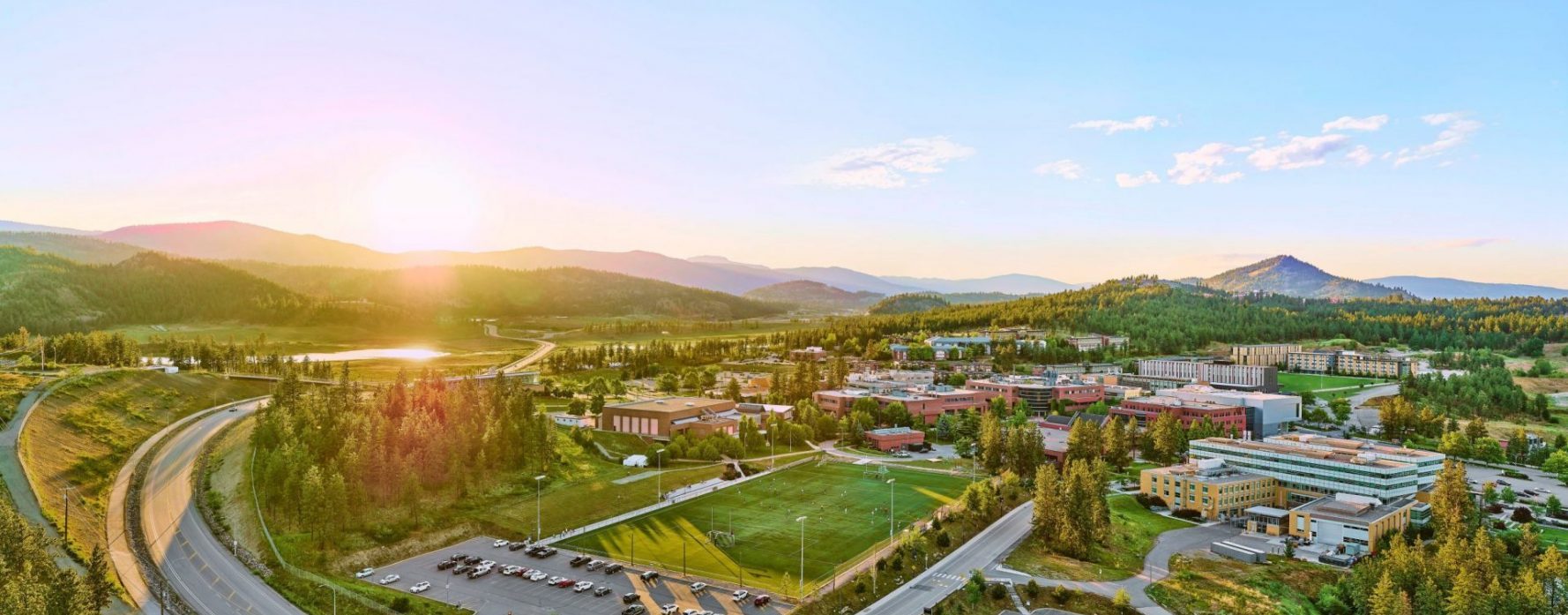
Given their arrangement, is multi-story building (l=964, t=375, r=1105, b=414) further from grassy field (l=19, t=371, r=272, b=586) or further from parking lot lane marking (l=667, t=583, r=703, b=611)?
grassy field (l=19, t=371, r=272, b=586)

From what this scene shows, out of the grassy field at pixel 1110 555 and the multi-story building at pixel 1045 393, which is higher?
the multi-story building at pixel 1045 393

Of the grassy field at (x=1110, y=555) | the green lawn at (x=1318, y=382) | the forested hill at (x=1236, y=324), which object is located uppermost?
the forested hill at (x=1236, y=324)

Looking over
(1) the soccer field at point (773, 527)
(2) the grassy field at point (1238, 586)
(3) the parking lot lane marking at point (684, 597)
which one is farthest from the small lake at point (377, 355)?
(2) the grassy field at point (1238, 586)

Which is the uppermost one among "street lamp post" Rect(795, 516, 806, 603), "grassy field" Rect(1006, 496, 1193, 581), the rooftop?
the rooftop

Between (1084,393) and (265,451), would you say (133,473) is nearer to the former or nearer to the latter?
(265,451)

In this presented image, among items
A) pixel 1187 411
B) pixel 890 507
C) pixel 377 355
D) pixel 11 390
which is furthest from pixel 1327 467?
pixel 377 355

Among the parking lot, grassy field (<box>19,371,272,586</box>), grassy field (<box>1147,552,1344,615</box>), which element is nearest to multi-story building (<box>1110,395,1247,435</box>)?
grassy field (<box>1147,552,1344,615</box>)

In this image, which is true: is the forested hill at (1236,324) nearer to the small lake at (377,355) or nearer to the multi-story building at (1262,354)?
the multi-story building at (1262,354)
